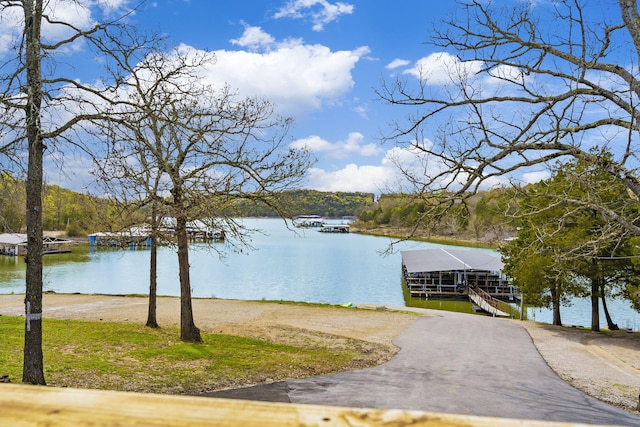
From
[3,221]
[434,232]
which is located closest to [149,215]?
[3,221]

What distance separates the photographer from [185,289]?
13531 mm

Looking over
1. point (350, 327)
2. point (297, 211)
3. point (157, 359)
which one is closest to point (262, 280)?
point (350, 327)

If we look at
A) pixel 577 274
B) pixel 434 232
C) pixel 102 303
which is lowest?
pixel 102 303

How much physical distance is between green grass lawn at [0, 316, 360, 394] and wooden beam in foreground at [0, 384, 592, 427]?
330 inches

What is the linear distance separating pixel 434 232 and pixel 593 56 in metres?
3.54

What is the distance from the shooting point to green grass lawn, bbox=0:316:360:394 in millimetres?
9430

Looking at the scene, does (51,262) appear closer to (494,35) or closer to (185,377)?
(185,377)

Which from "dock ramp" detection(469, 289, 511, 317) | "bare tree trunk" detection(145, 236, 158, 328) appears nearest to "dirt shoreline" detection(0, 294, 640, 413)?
"bare tree trunk" detection(145, 236, 158, 328)

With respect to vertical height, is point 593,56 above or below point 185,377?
above

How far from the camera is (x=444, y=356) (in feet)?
47.1

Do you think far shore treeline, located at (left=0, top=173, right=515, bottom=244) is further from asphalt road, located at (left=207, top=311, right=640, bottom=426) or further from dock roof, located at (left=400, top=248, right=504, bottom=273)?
dock roof, located at (left=400, top=248, right=504, bottom=273)

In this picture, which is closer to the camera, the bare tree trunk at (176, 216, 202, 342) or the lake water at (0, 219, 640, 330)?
the bare tree trunk at (176, 216, 202, 342)

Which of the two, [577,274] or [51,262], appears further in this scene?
[51,262]

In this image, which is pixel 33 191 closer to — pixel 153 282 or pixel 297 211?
pixel 297 211
